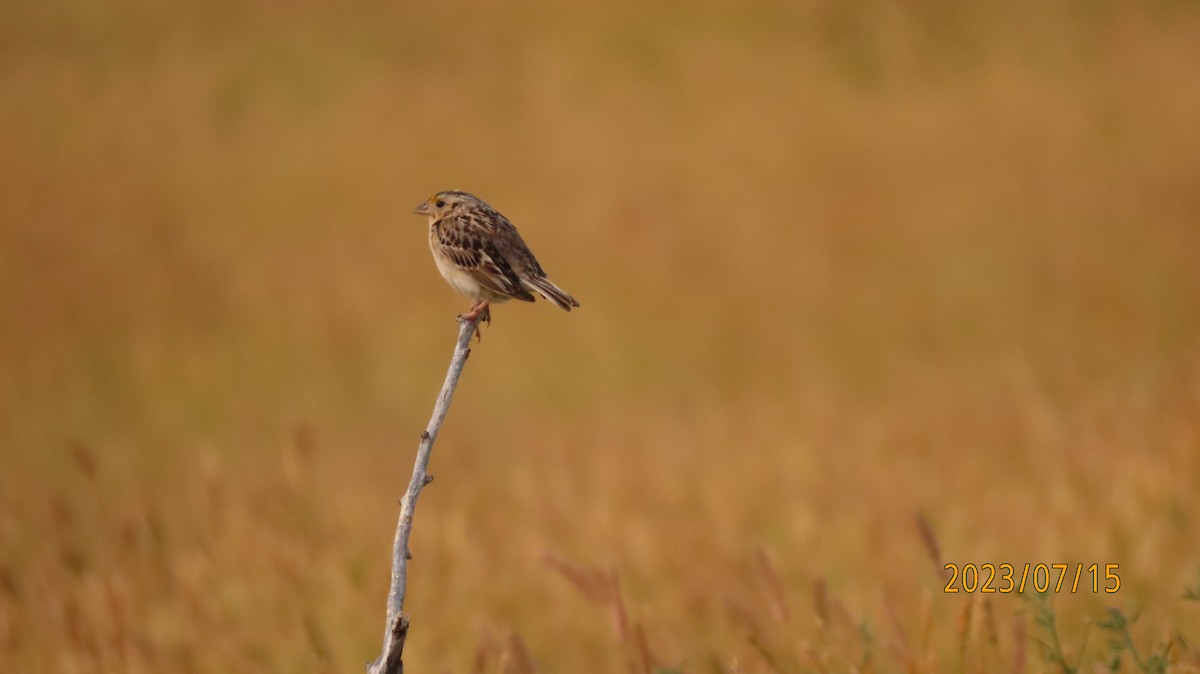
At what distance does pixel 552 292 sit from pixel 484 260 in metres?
0.48

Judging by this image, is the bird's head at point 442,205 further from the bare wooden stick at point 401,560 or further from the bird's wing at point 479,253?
the bare wooden stick at point 401,560

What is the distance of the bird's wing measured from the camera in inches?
169

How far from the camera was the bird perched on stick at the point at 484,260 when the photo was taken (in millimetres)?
4281

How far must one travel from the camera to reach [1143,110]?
17.9 m

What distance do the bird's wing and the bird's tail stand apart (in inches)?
1.7

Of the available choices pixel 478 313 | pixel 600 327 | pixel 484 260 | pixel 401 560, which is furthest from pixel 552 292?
pixel 600 327

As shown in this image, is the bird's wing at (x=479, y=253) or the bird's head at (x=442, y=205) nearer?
the bird's wing at (x=479, y=253)

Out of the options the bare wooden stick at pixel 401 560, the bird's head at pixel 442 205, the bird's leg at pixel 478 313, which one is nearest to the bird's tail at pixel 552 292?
the bird's leg at pixel 478 313

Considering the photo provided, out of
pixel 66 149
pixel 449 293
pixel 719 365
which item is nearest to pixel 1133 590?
pixel 719 365

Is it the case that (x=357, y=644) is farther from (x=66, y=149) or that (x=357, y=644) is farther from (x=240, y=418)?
(x=66, y=149)

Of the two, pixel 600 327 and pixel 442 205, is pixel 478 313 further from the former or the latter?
pixel 600 327

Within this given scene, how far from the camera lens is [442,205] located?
209 inches
